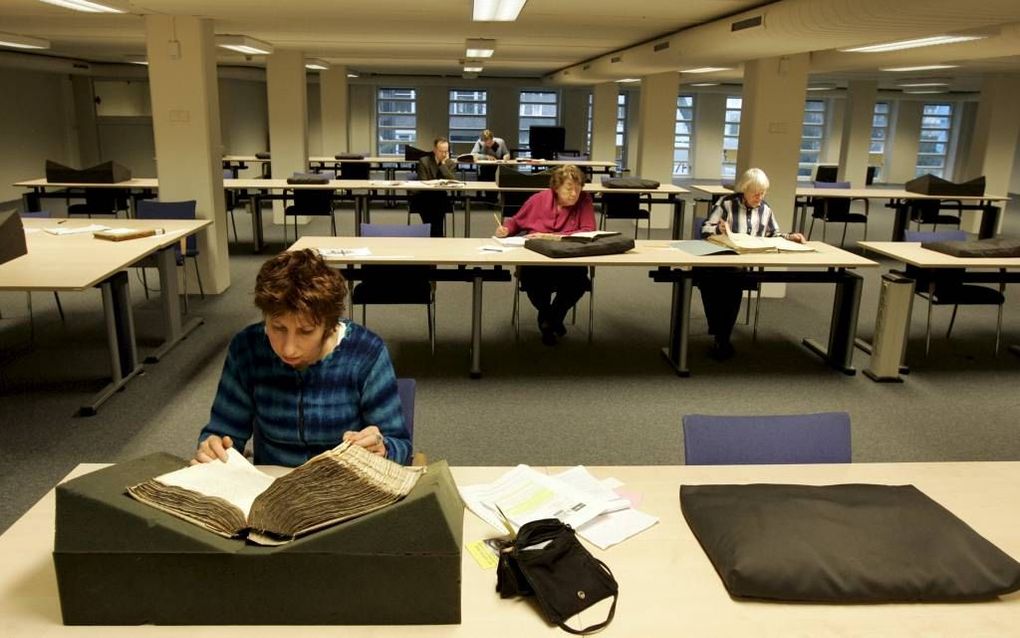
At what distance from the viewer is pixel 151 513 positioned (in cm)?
132

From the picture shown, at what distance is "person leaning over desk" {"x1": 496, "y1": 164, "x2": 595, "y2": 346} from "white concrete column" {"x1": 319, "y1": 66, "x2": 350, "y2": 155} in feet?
31.4

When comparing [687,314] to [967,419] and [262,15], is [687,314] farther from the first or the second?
[262,15]

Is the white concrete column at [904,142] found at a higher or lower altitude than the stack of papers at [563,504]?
higher

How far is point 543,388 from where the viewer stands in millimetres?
4824

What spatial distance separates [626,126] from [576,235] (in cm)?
1574

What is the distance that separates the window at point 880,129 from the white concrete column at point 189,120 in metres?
18.7

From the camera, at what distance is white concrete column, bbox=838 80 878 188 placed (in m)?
14.9

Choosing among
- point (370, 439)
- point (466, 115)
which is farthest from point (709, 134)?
point (370, 439)

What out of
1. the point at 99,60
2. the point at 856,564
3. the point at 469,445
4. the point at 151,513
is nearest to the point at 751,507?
the point at 856,564

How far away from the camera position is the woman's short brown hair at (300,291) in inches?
73.4

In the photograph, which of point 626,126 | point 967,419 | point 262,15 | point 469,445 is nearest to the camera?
point 469,445

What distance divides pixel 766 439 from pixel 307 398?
1.30 meters

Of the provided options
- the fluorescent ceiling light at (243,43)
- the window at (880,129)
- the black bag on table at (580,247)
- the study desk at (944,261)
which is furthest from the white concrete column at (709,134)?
the black bag on table at (580,247)

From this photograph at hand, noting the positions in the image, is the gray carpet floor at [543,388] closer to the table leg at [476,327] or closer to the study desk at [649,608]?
the table leg at [476,327]
